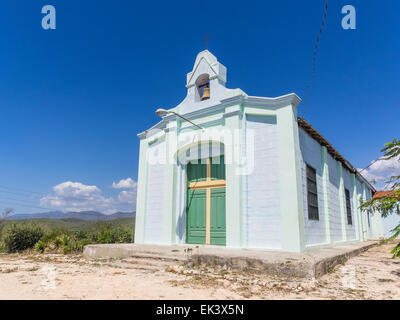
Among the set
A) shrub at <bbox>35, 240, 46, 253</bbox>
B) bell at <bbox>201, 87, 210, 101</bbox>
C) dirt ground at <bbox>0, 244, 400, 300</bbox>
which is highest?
bell at <bbox>201, 87, 210, 101</bbox>

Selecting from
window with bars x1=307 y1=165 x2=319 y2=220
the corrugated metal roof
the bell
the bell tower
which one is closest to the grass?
the bell tower

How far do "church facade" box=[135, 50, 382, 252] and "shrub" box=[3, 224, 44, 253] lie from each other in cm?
491

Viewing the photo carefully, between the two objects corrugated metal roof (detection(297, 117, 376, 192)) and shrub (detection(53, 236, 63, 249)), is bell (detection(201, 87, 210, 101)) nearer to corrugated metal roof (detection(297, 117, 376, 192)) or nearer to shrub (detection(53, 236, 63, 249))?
corrugated metal roof (detection(297, 117, 376, 192))

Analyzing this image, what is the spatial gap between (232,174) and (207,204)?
1.78 meters

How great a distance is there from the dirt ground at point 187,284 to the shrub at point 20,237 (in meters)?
6.33

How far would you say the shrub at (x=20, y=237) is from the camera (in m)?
11.3

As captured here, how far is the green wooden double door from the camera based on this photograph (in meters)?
9.23

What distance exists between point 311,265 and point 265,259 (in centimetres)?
88

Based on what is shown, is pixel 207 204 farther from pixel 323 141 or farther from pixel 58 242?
pixel 58 242

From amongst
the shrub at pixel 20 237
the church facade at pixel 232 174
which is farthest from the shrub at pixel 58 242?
the church facade at pixel 232 174

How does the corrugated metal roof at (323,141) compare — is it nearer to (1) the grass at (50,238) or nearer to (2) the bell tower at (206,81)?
(2) the bell tower at (206,81)

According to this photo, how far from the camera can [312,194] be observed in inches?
364

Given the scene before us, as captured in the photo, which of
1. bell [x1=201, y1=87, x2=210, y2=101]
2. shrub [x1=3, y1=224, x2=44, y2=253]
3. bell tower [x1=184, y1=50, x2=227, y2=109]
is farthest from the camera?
shrub [x1=3, y1=224, x2=44, y2=253]
